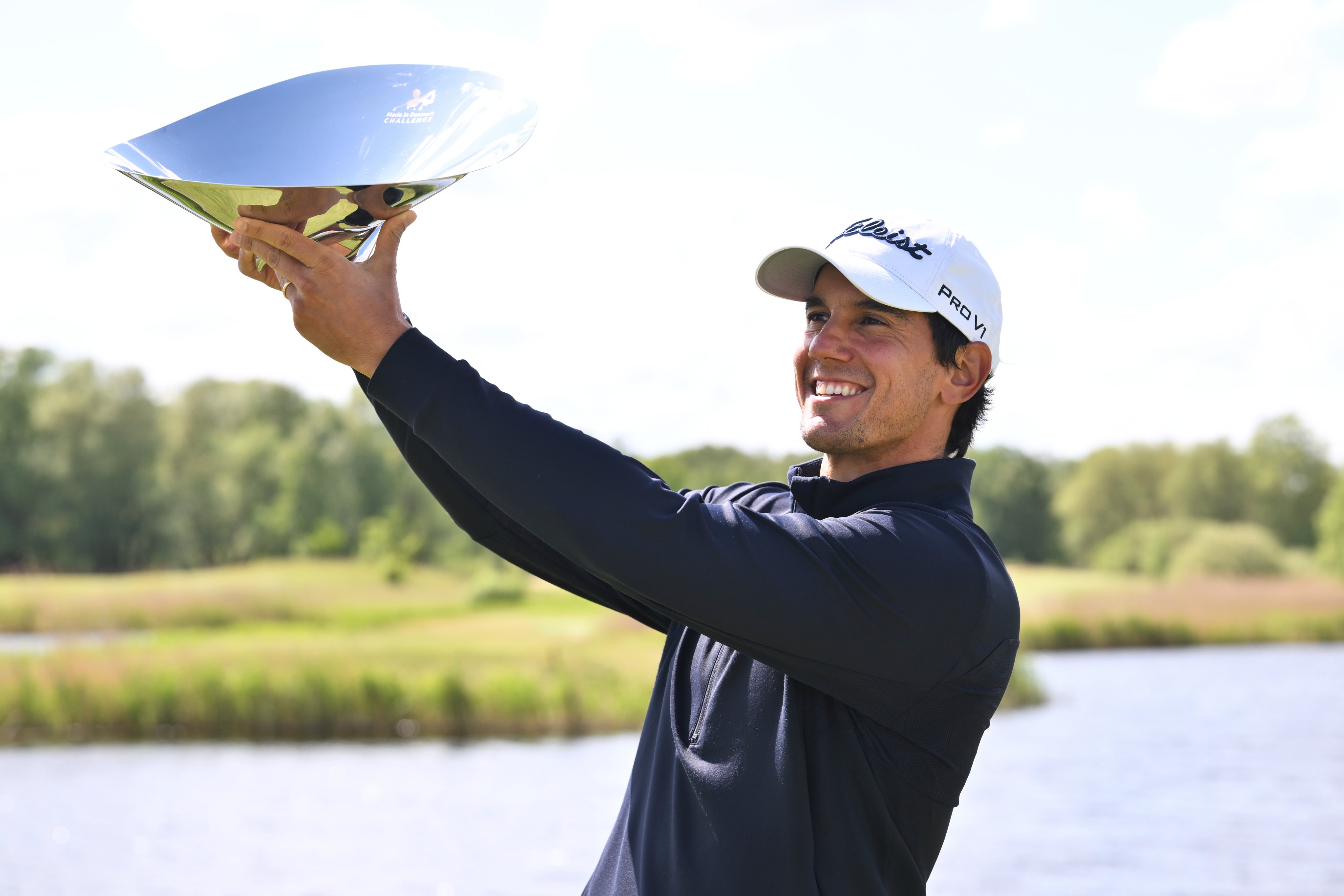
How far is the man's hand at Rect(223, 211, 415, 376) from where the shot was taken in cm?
154

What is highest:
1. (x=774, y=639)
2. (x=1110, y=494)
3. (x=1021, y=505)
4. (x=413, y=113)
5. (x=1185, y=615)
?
(x=413, y=113)

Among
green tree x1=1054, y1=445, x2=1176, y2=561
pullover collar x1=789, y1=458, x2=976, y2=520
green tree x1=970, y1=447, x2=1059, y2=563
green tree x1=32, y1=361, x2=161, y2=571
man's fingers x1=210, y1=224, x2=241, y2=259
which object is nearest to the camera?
man's fingers x1=210, y1=224, x2=241, y2=259

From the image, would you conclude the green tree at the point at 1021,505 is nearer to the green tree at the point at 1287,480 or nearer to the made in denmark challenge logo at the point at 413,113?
the green tree at the point at 1287,480

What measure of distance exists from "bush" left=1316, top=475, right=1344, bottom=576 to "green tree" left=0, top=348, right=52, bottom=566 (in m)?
49.3

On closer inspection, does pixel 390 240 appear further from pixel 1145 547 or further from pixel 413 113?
pixel 1145 547

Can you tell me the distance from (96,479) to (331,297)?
48.8 metres

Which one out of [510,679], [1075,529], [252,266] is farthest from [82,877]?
[1075,529]

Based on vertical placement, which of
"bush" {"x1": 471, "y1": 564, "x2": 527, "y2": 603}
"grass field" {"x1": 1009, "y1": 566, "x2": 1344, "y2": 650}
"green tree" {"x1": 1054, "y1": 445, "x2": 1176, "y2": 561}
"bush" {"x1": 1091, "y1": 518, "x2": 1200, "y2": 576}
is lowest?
"bush" {"x1": 471, "y1": 564, "x2": 527, "y2": 603}

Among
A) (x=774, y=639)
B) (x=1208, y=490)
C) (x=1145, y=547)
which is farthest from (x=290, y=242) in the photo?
(x=1208, y=490)

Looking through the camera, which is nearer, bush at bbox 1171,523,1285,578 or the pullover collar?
the pullover collar

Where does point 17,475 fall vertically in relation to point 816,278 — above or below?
below

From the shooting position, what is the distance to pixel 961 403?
216 centimetres

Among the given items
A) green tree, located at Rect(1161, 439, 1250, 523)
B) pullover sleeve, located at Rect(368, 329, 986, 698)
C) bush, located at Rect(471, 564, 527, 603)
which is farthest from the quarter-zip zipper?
green tree, located at Rect(1161, 439, 1250, 523)

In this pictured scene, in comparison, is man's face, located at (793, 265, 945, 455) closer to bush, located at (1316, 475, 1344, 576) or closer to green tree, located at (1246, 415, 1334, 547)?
bush, located at (1316, 475, 1344, 576)
